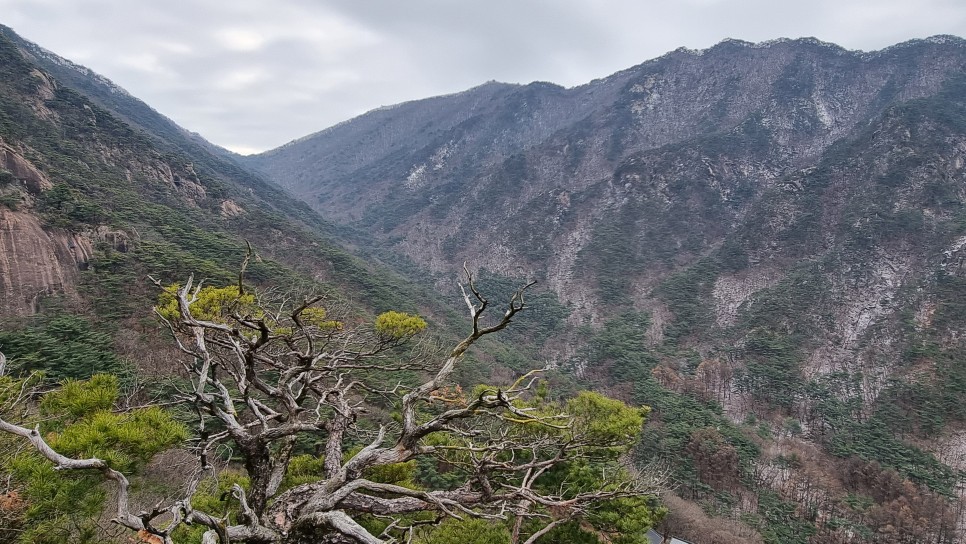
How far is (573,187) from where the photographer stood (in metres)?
78.1

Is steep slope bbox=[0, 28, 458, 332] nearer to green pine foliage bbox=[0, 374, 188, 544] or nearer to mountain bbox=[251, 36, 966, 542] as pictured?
green pine foliage bbox=[0, 374, 188, 544]

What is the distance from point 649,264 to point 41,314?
58.6m

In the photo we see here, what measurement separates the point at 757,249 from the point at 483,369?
3975 cm

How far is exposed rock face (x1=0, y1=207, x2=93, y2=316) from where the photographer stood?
1733 centimetres

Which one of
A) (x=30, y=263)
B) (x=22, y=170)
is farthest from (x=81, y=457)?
(x=22, y=170)

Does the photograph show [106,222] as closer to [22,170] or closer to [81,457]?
[22,170]

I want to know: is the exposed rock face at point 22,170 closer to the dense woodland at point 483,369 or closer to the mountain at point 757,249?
the dense woodland at point 483,369

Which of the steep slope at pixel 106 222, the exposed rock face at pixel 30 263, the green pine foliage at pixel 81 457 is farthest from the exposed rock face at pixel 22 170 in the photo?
the green pine foliage at pixel 81 457

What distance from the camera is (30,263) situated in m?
18.1

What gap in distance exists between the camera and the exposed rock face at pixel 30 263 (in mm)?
17328

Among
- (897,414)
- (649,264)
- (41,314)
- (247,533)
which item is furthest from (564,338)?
A: (247,533)

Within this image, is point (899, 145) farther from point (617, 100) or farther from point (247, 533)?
point (247, 533)

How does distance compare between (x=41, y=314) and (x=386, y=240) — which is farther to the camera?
(x=386, y=240)

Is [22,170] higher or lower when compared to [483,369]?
higher
